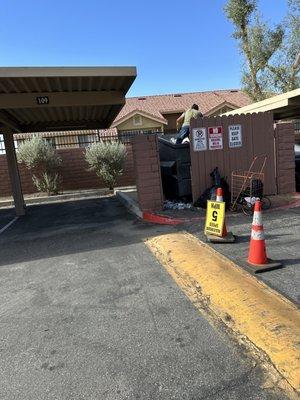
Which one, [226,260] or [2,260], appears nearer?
[226,260]

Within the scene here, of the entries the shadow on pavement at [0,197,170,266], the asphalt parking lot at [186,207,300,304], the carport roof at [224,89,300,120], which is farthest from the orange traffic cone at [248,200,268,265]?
the carport roof at [224,89,300,120]

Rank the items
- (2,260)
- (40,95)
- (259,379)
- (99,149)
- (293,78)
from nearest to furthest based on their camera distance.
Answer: (259,379) → (2,260) → (40,95) → (99,149) → (293,78)

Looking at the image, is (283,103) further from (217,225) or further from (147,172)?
(217,225)

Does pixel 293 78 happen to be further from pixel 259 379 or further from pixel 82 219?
pixel 259 379

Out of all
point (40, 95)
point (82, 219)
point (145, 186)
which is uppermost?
point (40, 95)

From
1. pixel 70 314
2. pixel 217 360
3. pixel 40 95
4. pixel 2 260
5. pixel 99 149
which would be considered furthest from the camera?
pixel 99 149

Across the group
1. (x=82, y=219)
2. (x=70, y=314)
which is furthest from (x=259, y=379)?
(x=82, y=219)

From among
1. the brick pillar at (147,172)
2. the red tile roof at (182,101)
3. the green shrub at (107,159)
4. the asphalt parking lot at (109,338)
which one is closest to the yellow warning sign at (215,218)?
the asphalt parking lot at (109,338)

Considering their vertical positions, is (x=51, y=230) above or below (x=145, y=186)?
below

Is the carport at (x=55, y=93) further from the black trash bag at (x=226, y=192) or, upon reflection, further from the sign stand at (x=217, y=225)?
the sign stand at (x=217, y=225)

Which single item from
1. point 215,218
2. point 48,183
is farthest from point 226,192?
point 48,183

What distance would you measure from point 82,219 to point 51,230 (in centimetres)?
123

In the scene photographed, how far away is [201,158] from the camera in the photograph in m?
8.76

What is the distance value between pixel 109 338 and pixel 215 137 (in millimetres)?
6254
